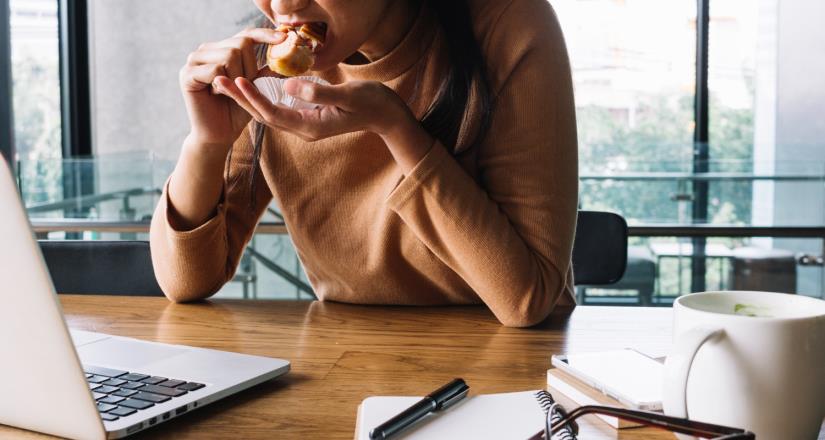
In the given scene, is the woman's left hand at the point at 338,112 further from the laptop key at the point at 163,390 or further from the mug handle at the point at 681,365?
the mug handle at the point at 681,365

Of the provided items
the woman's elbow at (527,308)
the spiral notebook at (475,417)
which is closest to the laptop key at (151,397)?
the spiral notebook at (475,417)

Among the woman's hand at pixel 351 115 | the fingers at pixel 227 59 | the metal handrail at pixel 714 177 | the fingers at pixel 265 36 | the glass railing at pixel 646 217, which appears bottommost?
the glass railing at pixel 646 217

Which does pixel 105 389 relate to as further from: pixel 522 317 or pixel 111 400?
pixel 522 317

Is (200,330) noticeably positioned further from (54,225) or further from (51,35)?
(51,35)

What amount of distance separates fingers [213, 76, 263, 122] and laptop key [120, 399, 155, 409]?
44 centimetres

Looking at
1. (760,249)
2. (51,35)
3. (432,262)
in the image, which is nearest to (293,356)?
(432,262)

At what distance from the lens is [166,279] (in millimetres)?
1284

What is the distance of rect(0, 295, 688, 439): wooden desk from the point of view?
75 cm

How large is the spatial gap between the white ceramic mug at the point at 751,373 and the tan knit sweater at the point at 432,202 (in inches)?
19.9

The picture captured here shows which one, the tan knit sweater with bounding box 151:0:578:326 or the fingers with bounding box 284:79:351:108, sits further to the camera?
the tan knit sweater with bounding box 151:0:578:326

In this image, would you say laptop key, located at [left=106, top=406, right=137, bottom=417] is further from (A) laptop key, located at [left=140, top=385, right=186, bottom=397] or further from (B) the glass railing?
(B) the glass railing

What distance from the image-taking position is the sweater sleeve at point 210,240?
1262 millimetres

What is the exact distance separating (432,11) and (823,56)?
3.19m

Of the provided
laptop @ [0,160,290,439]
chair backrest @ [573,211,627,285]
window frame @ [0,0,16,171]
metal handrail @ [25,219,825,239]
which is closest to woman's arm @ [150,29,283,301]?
laptop @ [0,160,290,439]
